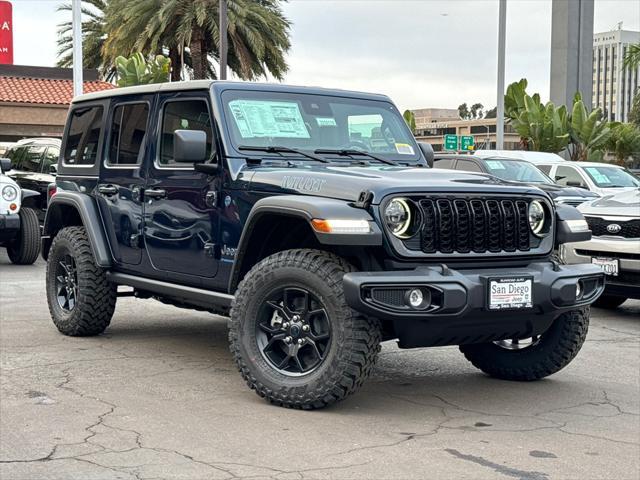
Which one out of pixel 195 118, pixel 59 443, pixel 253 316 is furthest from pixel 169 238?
pixel 59 443

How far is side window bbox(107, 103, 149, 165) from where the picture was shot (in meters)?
7.85

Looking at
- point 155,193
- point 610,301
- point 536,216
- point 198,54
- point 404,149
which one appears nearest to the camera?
point 536,216

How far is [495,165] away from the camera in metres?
16.8

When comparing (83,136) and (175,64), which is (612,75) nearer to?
(175,64)

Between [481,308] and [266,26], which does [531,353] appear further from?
[266,26]

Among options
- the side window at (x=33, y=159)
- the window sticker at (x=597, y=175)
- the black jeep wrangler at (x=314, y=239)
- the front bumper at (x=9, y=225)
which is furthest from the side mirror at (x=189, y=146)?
the window sticker at (x=597, y=175)

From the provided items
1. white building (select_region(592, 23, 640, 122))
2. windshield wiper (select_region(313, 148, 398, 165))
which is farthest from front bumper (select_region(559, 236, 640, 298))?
white building (select_region(592, 23, 640, 122))

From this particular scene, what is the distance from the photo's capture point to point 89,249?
27.1 ft

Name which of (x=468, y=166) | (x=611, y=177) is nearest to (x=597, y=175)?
(x=611, y=177)

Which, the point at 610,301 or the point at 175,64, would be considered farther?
the point at 175,64

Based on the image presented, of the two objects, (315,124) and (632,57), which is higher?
(632,57)

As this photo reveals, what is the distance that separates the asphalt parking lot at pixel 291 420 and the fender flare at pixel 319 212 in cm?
101

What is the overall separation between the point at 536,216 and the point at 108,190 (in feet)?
10.9

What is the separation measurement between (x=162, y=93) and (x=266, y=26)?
30.2 m
